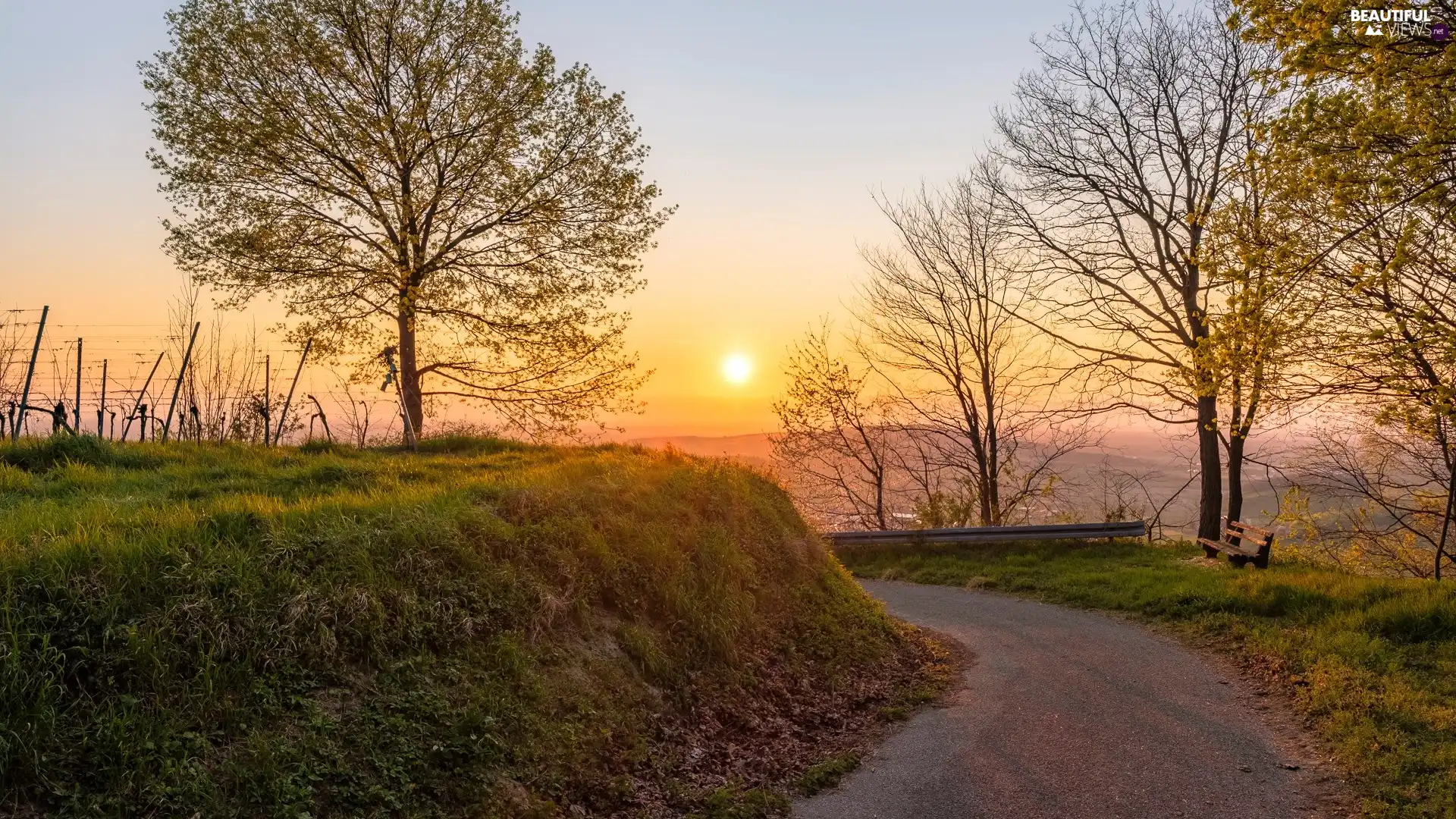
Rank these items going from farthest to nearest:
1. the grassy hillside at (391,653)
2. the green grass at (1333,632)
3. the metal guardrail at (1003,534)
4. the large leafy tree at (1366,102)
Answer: the metal guardrail at (1003,534)
the large leafy tree at (1366,102)
the green grass at (1333,632)
the grassy hillside at (391,653)

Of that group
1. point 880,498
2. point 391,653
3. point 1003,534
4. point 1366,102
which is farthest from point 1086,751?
point 880,498

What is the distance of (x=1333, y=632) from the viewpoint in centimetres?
962

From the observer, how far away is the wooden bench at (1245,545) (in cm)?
1351

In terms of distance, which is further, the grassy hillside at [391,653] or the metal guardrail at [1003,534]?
the metal guardrail at [1003,534]

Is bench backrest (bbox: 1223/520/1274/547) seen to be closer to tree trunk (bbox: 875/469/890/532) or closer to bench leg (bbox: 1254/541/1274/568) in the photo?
bench leg (bbox: 1254/541/1274/568)

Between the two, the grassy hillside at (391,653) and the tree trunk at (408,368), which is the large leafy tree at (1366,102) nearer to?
the grassy hillside at (391,653)

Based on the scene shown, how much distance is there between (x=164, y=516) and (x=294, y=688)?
197 cm

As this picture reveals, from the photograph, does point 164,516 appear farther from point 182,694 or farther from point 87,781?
point 87,781

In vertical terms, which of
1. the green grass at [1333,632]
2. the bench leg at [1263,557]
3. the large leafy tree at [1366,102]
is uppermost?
the large leafy tree at [1366,102]

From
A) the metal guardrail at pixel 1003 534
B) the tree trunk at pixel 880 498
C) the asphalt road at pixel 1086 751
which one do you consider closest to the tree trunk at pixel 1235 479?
the metal guardrail at pixel 1003 534

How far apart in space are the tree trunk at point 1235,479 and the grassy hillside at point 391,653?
12.8m

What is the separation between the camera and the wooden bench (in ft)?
44.3

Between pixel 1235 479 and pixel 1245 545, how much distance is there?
4.93m

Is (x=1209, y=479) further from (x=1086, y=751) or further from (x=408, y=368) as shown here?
(x=408, y=368)
